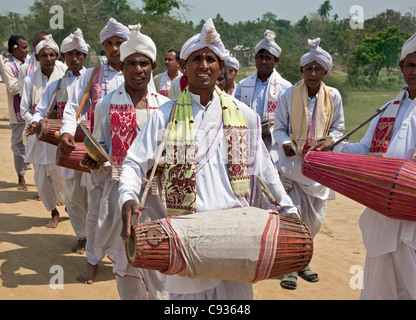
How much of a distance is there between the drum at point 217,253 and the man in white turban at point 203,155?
267 mm

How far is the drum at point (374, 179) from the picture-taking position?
342 centimetres

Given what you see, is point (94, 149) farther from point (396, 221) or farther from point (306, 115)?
point (306, 115)

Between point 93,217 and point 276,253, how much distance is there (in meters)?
2.66

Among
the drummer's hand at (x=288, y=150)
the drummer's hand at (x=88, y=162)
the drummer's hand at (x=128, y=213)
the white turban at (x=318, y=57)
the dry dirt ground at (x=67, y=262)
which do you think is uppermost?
the white turban at (x=318, y=57)

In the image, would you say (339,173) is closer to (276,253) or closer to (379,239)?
(379,239)

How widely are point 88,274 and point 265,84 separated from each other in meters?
3.53

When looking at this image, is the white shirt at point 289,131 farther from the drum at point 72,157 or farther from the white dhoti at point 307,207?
the drum at point 72,157

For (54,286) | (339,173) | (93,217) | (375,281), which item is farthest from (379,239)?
(54,286)

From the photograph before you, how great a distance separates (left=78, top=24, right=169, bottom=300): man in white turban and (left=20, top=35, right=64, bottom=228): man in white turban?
2963mm

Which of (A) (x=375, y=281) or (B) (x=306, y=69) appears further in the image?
(B) (x=306, y=69)

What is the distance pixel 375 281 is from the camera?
12.8 feet

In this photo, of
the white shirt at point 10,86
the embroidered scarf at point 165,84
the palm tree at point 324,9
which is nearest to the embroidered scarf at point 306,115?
the embroidered scarf at point 165,84

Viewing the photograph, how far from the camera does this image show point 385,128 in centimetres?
400

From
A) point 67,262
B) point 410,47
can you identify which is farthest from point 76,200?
point 410,47
